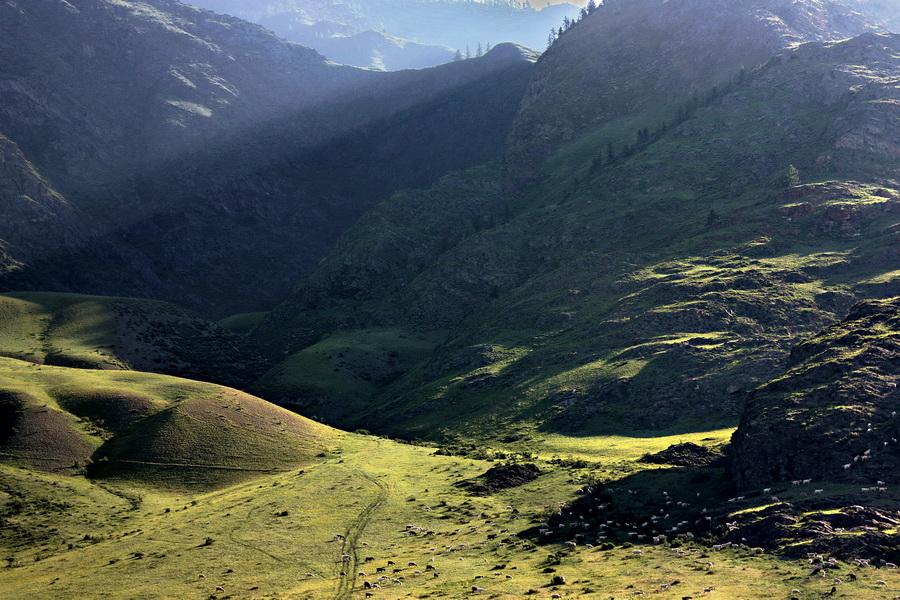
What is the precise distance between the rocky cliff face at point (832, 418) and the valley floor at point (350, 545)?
20270 mm

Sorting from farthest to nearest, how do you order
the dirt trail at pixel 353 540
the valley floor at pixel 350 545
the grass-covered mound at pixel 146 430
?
the grass-covered mound at pixel 146 430 < the dirt trail at pixel 353 540 < the valley floor at pixel 350 545

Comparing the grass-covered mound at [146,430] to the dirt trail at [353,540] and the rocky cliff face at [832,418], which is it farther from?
the rocky cliff face at [832,418]

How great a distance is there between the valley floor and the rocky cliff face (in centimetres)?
2027

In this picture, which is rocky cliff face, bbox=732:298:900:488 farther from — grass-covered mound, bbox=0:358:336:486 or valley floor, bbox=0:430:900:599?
grass-covered mound, bbox=0:358:336:486

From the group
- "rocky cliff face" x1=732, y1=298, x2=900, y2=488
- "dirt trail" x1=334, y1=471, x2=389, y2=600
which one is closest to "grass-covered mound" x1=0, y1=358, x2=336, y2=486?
"dirt trail" x1=334, y1=471, x2=389, y2=600

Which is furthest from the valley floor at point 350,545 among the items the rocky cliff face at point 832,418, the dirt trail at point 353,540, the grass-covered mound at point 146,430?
the rocky cliff face at point 832,418

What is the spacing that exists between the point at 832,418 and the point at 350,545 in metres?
56.2

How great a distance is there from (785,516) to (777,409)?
2414 cm

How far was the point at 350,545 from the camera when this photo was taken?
98.2m

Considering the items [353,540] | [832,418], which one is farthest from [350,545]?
[832,418]

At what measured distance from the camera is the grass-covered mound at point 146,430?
132m

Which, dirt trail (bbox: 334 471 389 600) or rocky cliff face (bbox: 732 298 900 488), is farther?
rocky cliff face (bbox: 732 298 900 488)

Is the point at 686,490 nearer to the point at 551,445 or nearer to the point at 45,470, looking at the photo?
the point at 551,445

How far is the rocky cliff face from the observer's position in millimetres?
91375
